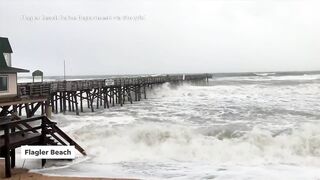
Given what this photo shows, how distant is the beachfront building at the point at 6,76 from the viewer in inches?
909

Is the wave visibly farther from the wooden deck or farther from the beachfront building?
the beachfront building

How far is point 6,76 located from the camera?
914 inches

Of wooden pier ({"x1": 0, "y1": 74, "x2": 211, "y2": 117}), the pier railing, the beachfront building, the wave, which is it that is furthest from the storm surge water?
the pier railing

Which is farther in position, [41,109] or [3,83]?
[41,109]

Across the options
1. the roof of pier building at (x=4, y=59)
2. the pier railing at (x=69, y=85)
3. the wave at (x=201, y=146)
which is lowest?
the wave at (x=201, y=146)

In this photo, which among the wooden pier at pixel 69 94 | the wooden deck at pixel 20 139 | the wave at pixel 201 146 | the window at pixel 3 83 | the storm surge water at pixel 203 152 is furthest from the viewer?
the wooden pier at pixel 69 94

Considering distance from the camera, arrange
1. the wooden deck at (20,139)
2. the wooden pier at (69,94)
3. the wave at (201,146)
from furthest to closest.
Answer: the wooden pier at (69,94) → the wave at (201,146) → the wooden deck at (20,139)

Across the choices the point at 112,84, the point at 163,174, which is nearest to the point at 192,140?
the point at 163,174

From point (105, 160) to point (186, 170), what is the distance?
3304 mm

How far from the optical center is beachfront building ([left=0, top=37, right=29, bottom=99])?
75.8ft
